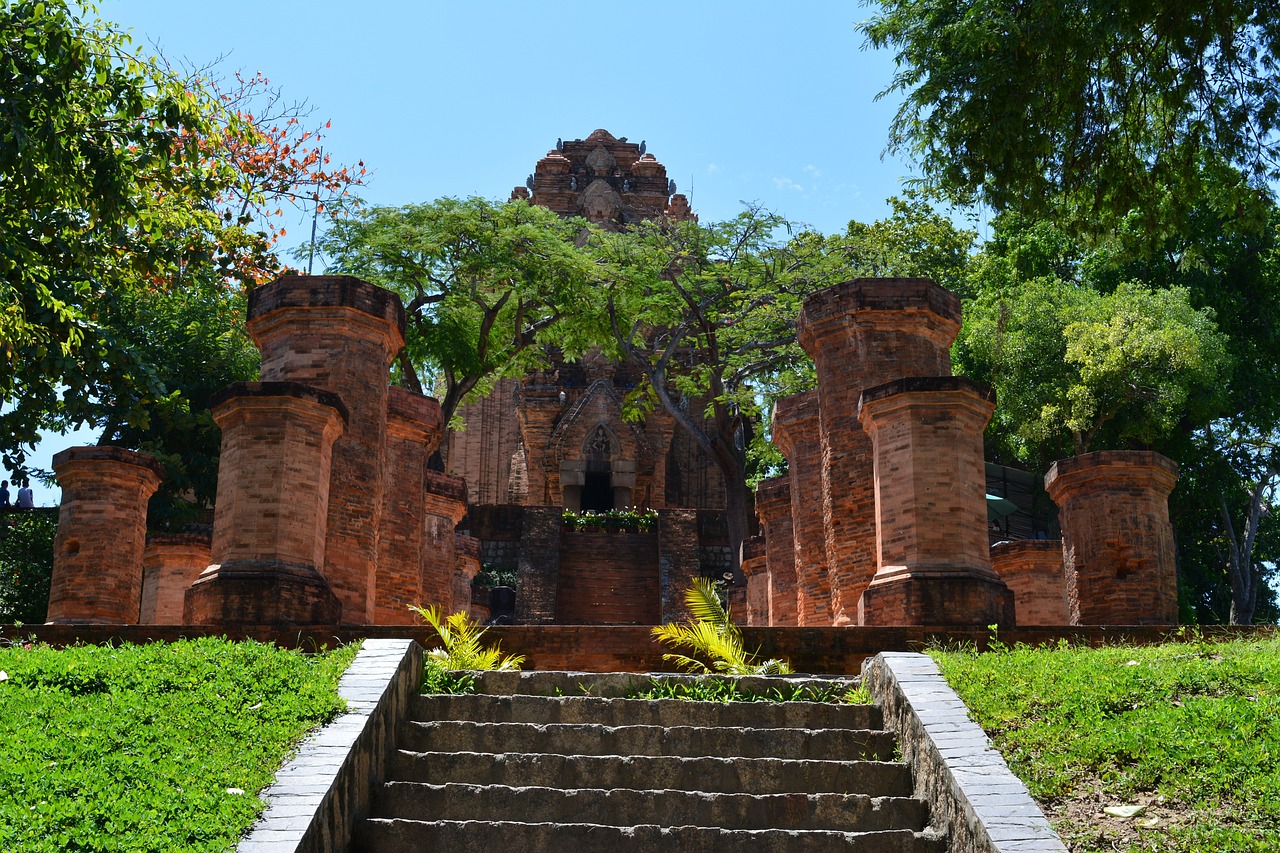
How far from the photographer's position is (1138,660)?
9195mm

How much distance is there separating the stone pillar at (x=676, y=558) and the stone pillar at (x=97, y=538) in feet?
46.0

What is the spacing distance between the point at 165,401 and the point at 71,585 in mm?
2906

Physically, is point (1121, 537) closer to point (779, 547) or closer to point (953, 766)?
point (779, 547)

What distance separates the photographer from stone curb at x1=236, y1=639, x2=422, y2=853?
6.41 m

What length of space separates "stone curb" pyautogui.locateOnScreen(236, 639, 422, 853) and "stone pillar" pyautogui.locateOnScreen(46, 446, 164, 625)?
7499 millimetres

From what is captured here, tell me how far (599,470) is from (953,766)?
1361 inches

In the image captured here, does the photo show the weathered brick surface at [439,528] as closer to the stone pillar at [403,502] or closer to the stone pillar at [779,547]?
the stone pillar at [403,502]

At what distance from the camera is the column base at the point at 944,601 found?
1216 cm

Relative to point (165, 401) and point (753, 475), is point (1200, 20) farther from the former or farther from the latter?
point (753, 475)

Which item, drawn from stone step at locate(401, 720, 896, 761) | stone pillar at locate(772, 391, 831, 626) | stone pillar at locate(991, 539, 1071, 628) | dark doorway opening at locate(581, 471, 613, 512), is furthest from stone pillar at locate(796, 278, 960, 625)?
dark doorway opening at locate(581, 471, 613, 512)

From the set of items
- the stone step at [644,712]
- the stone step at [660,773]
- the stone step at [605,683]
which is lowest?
the stone step at [660,773]

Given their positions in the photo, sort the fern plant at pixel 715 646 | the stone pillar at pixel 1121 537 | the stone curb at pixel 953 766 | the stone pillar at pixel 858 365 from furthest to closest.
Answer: the stone pillar at pixel 1121 537 < the stone pillar at pixel 858 365 < the fern plant at pixel 715 646 < the stone curb at pixel 953 766

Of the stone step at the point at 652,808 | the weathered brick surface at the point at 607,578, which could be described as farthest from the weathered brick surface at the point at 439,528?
the stone step at the point at 652,808

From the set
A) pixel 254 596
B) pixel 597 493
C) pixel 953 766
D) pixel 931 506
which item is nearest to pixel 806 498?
pixel 931 506
